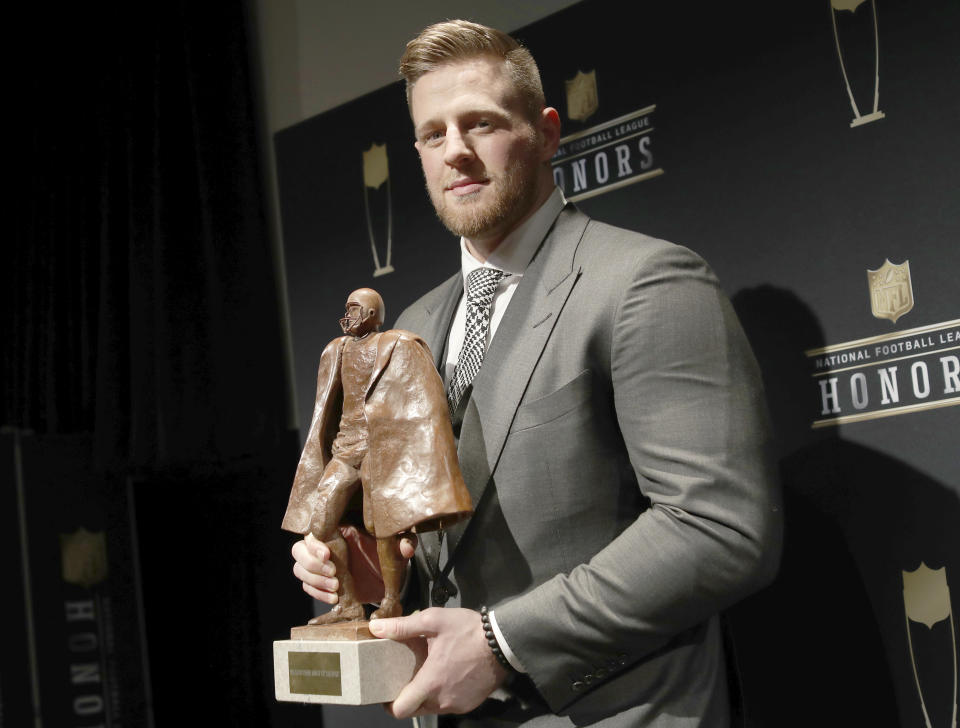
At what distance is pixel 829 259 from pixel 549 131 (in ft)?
1.81

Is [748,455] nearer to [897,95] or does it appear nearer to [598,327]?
[598,327]

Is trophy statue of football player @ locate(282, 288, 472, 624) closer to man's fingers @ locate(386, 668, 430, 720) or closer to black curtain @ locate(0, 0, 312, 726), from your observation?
man's fingers @ locate(386, 668, 430, 720)

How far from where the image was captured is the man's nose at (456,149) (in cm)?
177

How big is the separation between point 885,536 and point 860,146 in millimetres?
675

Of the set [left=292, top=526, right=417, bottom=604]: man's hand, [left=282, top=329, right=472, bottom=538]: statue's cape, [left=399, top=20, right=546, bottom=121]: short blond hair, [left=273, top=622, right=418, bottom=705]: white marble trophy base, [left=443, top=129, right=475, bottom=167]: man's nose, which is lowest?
[left=273, top=622, right=418, bottom=705]: white marble trophy base

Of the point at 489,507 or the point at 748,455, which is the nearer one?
the point at 748,455

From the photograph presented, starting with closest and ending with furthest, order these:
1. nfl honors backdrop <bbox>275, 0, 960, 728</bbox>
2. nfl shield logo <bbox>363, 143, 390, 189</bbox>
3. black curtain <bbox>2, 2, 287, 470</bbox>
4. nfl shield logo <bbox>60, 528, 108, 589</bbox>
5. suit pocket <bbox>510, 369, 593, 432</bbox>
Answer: suit pocket <bbox>510, 369, 593, 432</bbox> < nfl honors backdrop <bbox>275, 0, 960, 728</bbox> < nfl shield logo <bbox>363, 143, 390, 189</bbox> < black curtain <bbox>2, 2, 287, 470</bbox> < nfl shield logo <bbox>60, 528, 108, 589</bbox>

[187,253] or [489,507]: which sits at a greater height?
[187,253]

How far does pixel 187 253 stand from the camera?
3.12m

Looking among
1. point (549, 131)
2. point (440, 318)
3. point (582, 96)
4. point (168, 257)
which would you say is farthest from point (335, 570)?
point (168, 257)

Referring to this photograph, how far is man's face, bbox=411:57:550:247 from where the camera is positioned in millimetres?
1785

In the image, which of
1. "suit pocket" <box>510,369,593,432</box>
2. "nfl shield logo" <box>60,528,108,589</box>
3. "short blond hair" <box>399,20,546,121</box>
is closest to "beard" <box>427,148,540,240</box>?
"short blond hair" <box>399,20,546,121</box>

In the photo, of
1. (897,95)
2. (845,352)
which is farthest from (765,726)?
(897,95)

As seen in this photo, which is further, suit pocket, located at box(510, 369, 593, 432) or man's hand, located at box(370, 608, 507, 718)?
suit pocket, located at box(510, 369, 593, 432)
